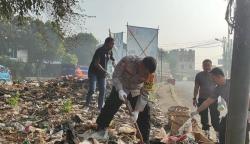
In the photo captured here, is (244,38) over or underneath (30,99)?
over

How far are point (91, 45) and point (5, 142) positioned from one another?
75209 mm

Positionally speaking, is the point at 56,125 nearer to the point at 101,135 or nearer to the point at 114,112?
the point at 101,135

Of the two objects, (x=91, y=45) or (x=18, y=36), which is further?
(x=91, y=45)

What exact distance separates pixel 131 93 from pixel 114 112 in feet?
1.39

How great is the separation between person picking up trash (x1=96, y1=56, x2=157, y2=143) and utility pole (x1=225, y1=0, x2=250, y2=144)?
2.50 meters

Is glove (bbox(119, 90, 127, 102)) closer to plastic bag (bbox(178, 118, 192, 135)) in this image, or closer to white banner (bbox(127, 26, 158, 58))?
plastic bag (bbox(178, 118, 192, 135))

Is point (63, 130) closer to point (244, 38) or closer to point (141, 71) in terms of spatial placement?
point (141, 71)

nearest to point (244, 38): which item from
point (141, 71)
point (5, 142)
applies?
point (141, 71)

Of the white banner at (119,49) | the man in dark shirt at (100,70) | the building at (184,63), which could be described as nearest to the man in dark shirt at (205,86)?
the man in dark shirt at (100,70)

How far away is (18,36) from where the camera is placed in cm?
6544

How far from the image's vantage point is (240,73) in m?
3.82

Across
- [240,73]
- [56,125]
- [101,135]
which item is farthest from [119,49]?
[240,73]

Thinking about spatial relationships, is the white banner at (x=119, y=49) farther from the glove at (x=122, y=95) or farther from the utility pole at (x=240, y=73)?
the utility pole at (x=240, y=73)

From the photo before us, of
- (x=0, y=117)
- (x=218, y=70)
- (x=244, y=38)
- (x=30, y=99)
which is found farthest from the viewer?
(x=30, y=99)
